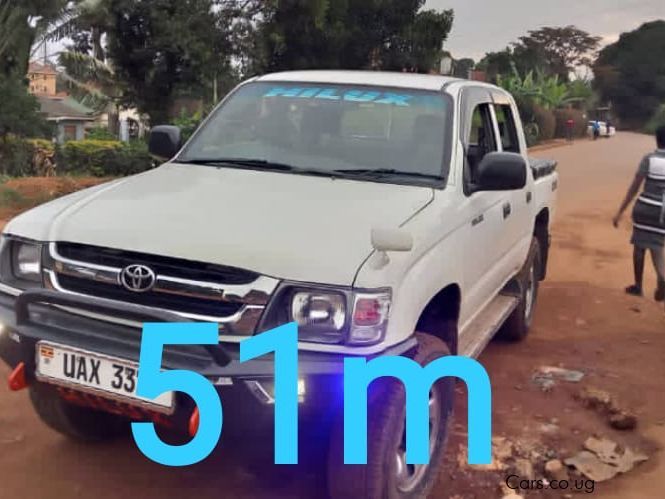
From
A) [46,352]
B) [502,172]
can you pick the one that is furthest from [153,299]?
[502,172]

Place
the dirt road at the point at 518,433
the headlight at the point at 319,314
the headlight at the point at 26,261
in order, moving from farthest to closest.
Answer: the dirt road at the point at 518,433, the headlight at the point at 26,261, the headlight at the point at 319,314

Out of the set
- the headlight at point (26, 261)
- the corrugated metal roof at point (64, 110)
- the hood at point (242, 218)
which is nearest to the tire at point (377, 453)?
the hood at point (242, 218)

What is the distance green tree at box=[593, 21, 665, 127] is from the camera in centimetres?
7688

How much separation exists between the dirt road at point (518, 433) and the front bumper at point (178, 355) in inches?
10.0

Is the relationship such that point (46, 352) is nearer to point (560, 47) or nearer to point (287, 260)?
point (287, 260)

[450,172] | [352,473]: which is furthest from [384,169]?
[352,473]

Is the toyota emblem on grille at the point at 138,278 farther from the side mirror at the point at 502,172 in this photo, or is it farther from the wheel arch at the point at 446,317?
the side mirror at the point at 502,172

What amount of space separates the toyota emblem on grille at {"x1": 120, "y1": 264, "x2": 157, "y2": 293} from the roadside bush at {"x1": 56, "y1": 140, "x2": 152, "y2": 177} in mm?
16127

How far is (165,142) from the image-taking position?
184 inches

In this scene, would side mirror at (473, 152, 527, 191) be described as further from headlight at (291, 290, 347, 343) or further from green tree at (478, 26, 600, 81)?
green tree at (478, 26, 600, 81)

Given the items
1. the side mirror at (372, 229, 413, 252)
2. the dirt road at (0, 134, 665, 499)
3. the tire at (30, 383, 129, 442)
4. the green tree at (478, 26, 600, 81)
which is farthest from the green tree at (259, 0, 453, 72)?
the green tree at (478, 26, 600, 81)

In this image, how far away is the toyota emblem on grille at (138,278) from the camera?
2975 mm

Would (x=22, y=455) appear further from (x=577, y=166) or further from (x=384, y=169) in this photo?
(x=577, y=166)

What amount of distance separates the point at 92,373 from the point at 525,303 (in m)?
3.74
